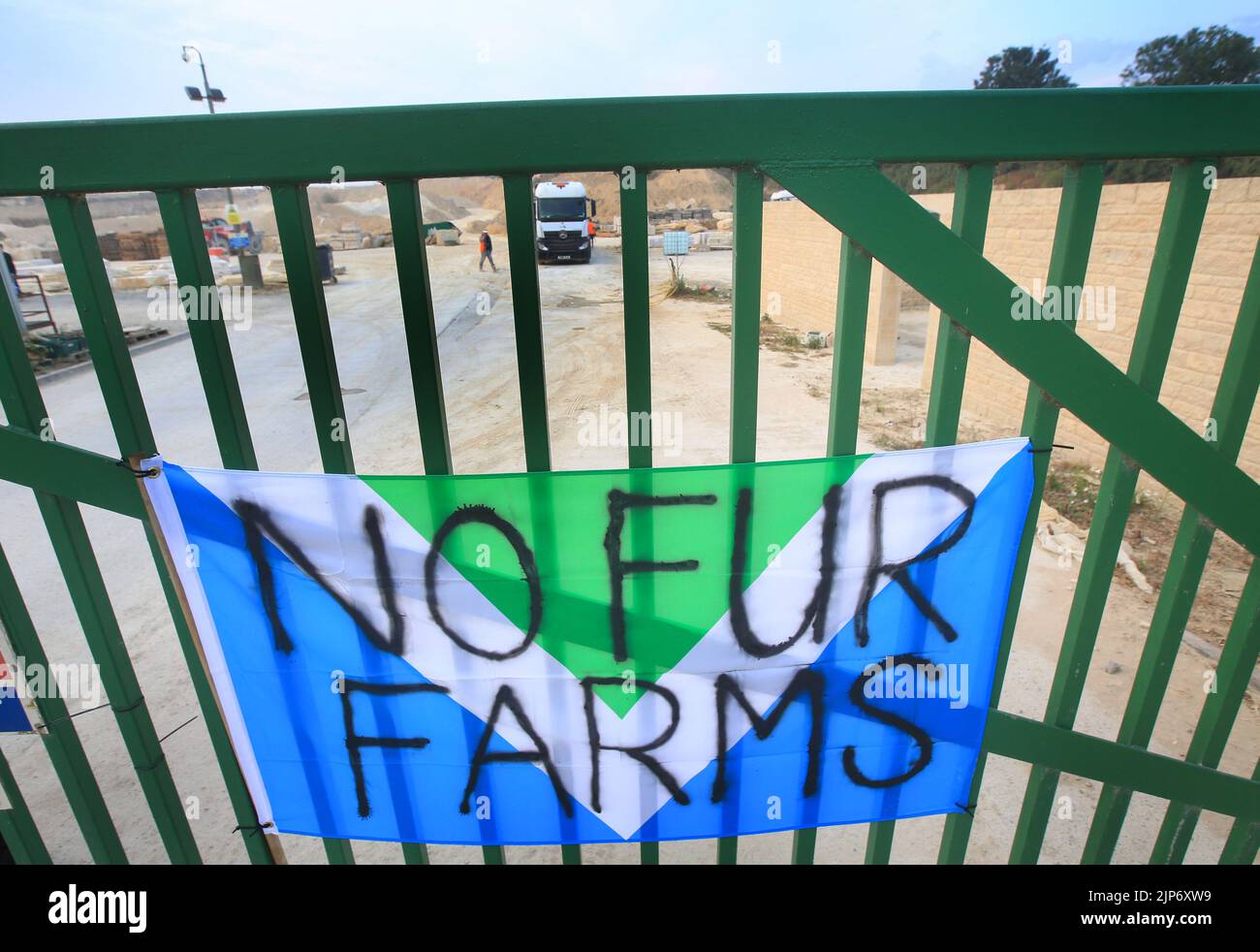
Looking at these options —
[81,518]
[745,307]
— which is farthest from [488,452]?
[745,307]

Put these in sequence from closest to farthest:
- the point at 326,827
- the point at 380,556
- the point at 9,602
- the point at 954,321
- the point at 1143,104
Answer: the point at 1143,104, the point at 954,321, the point at 380,556, the point at 9,602, the point at 326,827

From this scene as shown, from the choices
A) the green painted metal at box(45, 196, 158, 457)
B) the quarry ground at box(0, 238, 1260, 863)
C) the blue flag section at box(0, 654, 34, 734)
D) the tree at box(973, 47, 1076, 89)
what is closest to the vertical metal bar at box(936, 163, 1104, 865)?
the quarry ground at box(0, 238, 1260, 863)

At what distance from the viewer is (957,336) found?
170cm

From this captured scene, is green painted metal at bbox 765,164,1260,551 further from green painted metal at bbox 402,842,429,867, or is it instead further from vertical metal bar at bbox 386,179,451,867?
green painted metal at bbox 402,842,429,867

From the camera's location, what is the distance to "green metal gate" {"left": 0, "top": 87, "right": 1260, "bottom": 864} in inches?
59.3

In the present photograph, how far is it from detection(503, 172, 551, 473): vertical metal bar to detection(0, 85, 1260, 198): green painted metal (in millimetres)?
61

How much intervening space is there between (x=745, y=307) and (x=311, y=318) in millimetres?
1023

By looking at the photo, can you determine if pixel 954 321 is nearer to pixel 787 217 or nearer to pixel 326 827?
pixel 326 827

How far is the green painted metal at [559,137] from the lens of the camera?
1490 mm

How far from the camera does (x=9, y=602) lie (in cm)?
191

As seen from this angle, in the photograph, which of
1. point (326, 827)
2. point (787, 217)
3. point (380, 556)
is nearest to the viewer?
point (380, 556)

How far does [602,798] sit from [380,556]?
95 cm

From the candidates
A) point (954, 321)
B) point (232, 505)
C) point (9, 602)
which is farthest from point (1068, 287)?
point (9, 602)
